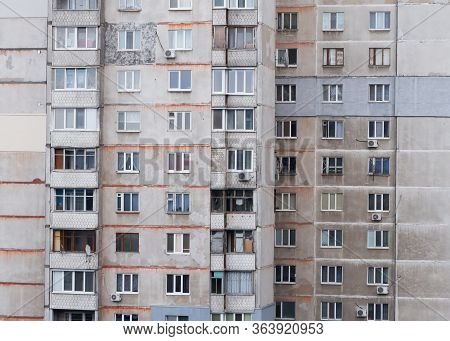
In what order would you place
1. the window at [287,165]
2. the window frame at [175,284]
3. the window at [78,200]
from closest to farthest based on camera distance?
the window frame at [175,284] → the window at [78,200] → the window at [287,165]

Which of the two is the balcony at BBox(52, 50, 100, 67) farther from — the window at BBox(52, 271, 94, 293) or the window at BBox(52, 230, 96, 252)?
the window at BBox(52, 271, 94, 293)

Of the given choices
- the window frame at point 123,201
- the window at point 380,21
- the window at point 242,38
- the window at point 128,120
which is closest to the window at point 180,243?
the window frame at point 123,201

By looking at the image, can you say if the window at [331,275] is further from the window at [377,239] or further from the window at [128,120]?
the window at [128,120]

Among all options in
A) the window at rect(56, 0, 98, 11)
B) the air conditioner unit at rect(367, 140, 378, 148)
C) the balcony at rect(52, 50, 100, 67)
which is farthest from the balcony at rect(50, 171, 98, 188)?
the air conditioner unit at rect(367, 140, 378, 148)

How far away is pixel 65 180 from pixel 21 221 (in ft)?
8.39

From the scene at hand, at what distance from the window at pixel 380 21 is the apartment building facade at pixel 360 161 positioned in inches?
1.5

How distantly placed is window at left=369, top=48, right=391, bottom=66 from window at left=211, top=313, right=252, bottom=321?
11200 millimetres

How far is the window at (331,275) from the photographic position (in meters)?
45.6

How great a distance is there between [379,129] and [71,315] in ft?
45.4

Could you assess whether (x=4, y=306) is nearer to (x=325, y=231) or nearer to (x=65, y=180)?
(x=65, y=180)

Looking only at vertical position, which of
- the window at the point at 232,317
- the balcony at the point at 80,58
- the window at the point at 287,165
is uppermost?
the balcony at the point at 80,58

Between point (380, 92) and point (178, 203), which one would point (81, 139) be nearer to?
point (178, 203)

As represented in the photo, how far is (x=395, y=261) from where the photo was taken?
4519 cm
